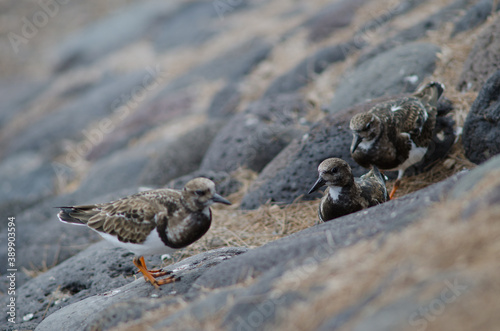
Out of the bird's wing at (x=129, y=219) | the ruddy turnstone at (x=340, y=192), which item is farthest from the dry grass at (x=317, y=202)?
the bird's wing at (x=129, y=219)

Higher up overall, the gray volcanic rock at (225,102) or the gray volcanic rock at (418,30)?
the gray volcanic rock at (418,30)

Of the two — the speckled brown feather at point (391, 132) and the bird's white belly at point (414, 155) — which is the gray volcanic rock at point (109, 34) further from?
the bird's white belly at point (414, 155)

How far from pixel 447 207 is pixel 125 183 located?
8.15 m

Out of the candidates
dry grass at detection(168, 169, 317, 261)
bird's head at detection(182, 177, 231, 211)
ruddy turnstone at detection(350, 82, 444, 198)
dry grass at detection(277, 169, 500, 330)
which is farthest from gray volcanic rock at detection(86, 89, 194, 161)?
dry grass at detection(277, 169, 500, 330)

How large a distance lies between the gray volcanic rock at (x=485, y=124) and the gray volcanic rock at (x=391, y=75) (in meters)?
1.84

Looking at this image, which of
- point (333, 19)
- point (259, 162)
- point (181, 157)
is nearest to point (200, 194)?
point (259, 162)

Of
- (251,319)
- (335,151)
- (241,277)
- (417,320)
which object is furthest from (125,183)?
(417,320)

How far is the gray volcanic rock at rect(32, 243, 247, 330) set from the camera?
4.04m

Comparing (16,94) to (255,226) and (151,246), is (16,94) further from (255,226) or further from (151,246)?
(151,246)

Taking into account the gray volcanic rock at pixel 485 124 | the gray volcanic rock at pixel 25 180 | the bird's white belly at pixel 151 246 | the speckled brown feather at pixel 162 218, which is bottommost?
the gray volcanic rock at pixel 25 180

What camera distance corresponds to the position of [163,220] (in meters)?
4.43

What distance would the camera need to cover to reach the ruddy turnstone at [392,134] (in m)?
5.47

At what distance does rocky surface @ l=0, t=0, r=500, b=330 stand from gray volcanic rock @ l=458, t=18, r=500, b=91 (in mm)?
22

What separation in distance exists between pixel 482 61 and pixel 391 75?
139 cm
